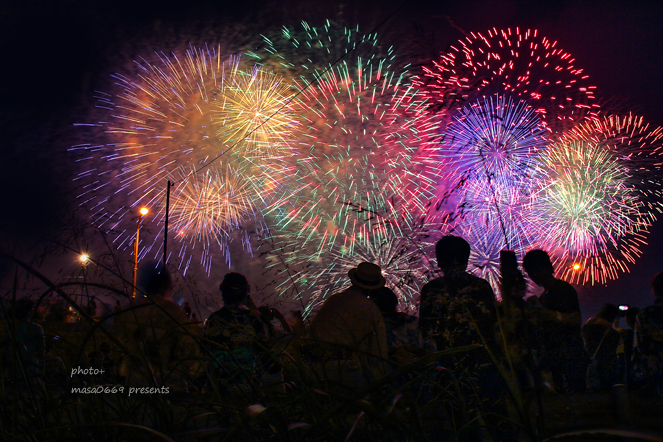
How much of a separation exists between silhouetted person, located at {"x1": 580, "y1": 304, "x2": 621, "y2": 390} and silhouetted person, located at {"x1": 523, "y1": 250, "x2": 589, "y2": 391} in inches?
6.3

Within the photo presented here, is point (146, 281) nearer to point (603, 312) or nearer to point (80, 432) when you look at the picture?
point (80, 432)

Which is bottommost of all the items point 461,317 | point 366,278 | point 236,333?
point 461,317

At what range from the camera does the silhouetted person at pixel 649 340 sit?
11.0ft

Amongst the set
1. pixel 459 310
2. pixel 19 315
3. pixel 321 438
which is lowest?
pixel 321 438

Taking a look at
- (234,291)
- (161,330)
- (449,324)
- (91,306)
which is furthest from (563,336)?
(91,306)

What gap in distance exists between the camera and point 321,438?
3.62 ft

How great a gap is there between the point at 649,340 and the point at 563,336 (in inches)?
34.4

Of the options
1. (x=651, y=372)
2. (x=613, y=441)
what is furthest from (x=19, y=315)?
(x=651, y=372)

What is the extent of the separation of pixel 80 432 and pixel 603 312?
19.3 feet

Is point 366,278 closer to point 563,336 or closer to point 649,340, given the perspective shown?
point 563,336

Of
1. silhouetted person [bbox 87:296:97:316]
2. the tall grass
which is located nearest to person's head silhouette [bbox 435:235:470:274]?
the tall grass

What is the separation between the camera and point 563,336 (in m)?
3.18

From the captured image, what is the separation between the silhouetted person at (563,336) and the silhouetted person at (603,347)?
159 mm

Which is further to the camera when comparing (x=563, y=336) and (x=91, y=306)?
(x=563, y=336)
